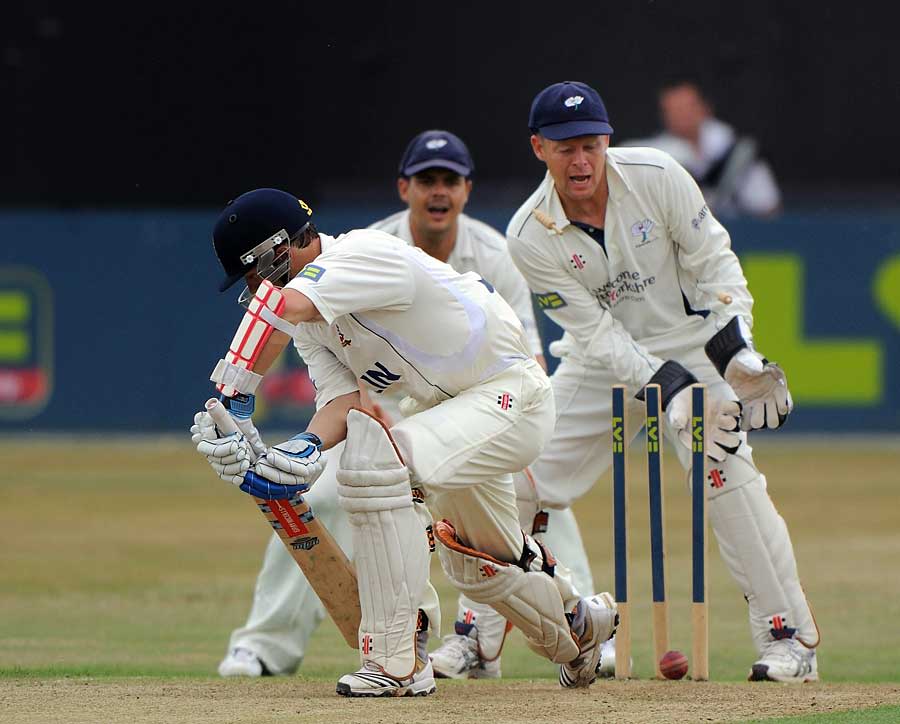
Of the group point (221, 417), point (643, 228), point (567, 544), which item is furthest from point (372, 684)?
point (567, 544)

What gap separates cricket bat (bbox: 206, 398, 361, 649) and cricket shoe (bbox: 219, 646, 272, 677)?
2.80 feet

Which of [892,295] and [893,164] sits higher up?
[893,164]

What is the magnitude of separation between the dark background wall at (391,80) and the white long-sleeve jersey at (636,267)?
652 centimetres

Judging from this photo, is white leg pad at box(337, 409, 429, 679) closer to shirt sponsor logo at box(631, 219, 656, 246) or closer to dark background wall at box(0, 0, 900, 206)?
shirt sponsor logo at box(631, 219, 656, 246)

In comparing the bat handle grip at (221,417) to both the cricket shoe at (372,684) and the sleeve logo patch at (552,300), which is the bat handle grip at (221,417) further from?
the sleeve logo patch at (552,300)

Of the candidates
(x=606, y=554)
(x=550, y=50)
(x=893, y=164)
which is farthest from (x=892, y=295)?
(x=606, y=554)

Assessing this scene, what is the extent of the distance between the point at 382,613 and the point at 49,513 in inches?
221

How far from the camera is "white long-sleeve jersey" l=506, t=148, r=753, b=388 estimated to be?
5465mm

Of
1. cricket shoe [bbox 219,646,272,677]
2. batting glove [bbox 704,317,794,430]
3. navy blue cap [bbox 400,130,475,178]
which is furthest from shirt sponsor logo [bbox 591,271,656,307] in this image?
cricket shoe [bbox 219,646,272,677]

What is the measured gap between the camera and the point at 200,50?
12.3 m

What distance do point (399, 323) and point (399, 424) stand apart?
27 centimetres

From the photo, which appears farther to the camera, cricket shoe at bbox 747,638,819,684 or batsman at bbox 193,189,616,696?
cricket shoe at bbox 747,638,819,684

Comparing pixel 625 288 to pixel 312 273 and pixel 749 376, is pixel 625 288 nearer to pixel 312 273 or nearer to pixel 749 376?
pixel 749 376

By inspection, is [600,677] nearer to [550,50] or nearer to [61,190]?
[550,50]
